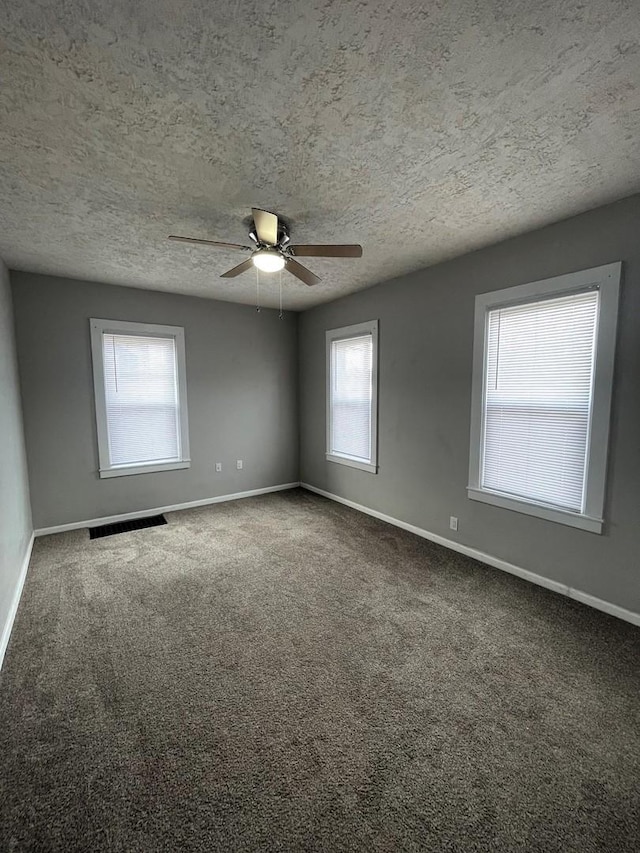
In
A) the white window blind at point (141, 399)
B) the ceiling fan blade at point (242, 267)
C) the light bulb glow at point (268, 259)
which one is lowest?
the white window blind at point (141, 399)

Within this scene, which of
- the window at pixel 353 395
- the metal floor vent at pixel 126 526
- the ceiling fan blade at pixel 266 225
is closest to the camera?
the ceiling fan blade at pixel 266 225

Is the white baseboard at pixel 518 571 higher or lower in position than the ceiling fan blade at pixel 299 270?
lower

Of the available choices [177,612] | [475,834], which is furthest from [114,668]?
[475,834]

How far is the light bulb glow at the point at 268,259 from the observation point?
2361mm

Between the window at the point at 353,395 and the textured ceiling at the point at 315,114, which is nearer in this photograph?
the textured ceiling at the point at 315,114

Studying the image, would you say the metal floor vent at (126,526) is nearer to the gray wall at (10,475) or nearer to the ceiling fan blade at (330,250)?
the gray wall at (10,475)

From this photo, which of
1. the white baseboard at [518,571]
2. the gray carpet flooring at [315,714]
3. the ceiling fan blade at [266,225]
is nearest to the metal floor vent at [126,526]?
the gray carpet flooring at [315,714]

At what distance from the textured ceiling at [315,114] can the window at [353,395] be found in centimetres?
173

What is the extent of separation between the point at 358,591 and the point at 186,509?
270 centimetres

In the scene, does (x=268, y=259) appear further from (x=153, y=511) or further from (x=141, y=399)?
(x=153, y=511)

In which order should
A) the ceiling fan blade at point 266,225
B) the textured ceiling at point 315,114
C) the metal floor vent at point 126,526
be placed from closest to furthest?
the textured ceiling at point 315,114
the ceiling fan blade at point 266,225
the metal floor vent at point 126,526

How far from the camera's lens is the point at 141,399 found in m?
4.21

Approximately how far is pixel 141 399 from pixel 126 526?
1449mm

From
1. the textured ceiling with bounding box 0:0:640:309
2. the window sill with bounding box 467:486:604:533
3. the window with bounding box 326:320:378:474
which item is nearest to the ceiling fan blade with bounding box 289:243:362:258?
the textured ceiling with bounding box 0:0:640:309
